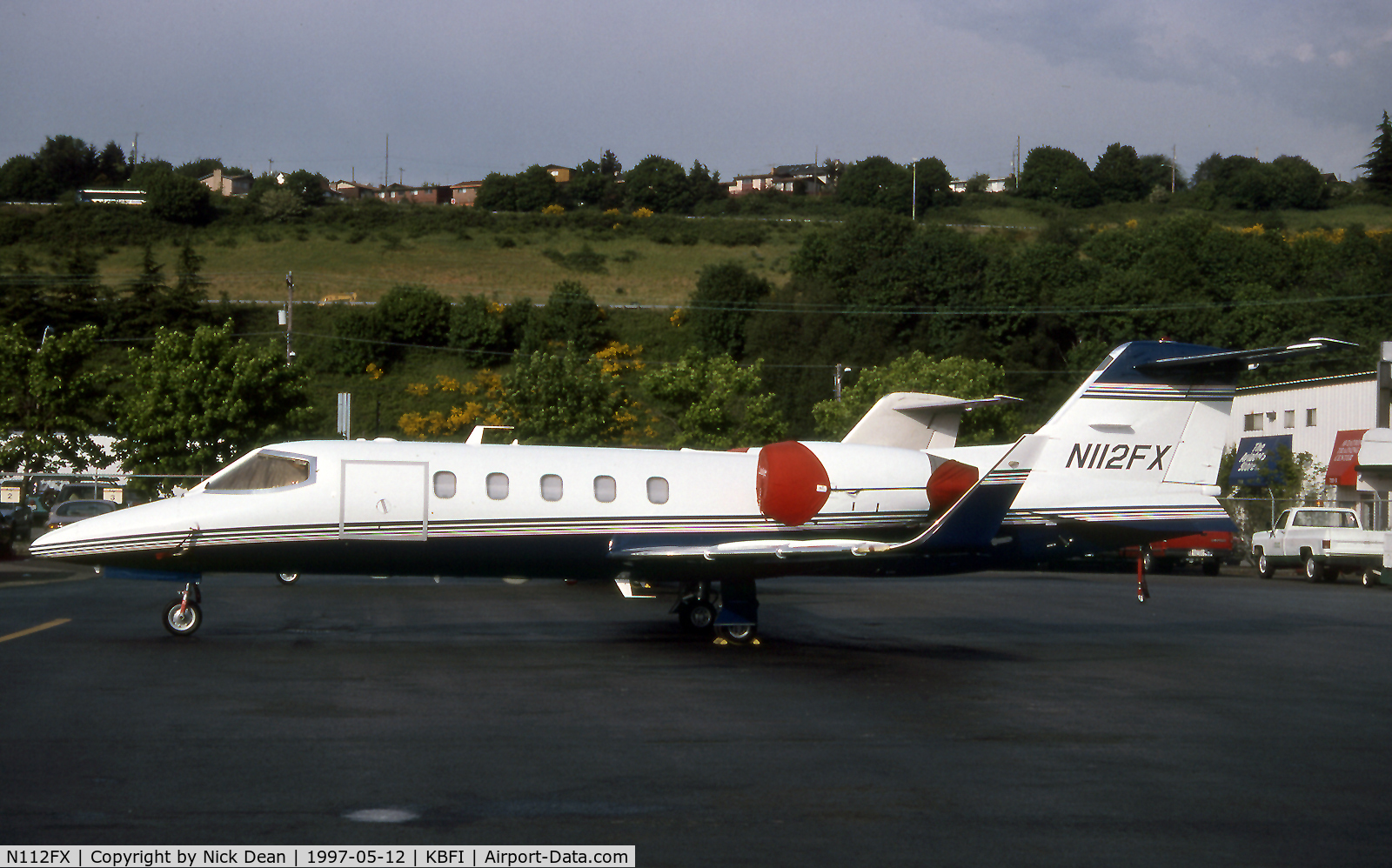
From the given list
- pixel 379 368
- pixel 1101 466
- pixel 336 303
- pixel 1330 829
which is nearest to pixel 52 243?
pixel 336 303

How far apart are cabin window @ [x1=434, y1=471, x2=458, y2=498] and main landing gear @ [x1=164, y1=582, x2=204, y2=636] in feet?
11.4

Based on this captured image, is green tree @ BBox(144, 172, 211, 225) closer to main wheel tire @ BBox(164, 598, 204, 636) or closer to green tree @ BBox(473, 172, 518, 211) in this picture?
green tree @ BBox(473, 172, 518, 211)

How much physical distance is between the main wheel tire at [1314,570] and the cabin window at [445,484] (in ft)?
96.9

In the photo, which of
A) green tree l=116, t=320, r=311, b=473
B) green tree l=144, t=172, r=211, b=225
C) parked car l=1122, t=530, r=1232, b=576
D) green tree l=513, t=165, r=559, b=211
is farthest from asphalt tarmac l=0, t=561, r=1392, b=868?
green tree l=513, t=165, r=559, b=211

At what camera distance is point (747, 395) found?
2598 inches

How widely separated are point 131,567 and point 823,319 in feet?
251

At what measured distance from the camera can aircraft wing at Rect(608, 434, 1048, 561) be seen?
1653 centimetres

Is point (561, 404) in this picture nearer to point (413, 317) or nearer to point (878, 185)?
point (413, 317)

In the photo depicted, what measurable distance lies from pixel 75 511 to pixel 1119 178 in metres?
138

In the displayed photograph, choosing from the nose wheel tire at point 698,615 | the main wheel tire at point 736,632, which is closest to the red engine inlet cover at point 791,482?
the main wheel tire at point 736,632

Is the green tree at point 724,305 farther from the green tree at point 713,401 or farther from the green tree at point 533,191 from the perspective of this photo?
the green tree at point 533,191

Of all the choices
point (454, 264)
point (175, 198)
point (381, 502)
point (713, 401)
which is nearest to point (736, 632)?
point (381, 502)

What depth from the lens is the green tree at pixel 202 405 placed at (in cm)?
4862

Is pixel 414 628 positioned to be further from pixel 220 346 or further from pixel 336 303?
pixel 336 303
